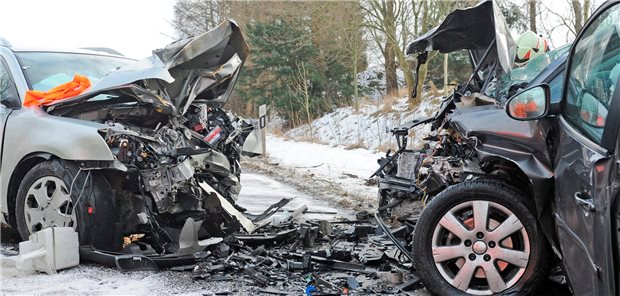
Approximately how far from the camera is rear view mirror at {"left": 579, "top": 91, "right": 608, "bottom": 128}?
2.54 meters

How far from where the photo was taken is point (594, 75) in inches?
113

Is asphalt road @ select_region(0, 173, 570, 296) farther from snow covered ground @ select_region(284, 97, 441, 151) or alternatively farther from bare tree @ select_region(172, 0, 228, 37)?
bare tree @ select_region(172, 0, 228, 37)

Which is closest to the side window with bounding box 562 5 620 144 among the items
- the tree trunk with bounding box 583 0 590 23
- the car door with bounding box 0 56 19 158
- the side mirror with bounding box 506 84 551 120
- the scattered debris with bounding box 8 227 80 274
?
the side mirror with bounding box 506 84 551 120

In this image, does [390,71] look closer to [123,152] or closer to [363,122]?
[363,122]

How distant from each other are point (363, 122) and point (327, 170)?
37.9ft

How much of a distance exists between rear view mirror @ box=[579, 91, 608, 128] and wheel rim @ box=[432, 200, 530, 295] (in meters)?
0.99

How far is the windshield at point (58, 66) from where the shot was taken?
18.3 ft

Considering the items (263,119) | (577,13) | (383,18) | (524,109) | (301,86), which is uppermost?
(383,18)

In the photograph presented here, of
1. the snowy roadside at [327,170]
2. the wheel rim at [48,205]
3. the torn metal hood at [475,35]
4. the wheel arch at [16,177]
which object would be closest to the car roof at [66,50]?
the wheel arch at [16,177]

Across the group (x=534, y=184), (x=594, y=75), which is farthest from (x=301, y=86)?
(x=594, y=75)

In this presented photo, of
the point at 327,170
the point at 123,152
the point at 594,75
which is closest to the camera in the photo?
the point at 594,75

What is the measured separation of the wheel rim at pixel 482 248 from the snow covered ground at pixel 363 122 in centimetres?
1387

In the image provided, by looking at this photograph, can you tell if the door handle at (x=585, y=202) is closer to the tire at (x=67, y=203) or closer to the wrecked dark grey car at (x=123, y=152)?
the wrecked dark grey car at (x=123, y=152)

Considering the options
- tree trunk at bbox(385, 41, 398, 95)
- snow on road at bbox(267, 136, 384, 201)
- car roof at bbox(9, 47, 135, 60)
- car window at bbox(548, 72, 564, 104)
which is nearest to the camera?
car window at bbox(548, 72, 564, 104)
